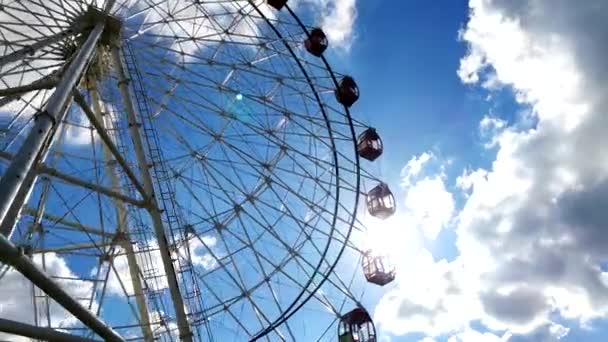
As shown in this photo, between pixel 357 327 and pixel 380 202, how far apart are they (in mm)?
5241

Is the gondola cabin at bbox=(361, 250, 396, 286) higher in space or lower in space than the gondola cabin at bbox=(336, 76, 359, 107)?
lower

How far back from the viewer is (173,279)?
46.2 feet

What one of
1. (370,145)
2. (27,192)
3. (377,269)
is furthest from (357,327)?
(27,192)

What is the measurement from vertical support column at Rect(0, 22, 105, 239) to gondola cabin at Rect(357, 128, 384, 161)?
1239cm

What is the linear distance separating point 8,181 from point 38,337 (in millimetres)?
2377

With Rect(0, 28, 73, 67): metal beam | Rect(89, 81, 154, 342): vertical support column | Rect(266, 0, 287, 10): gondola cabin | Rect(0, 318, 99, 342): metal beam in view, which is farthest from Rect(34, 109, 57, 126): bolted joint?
Rect(266, 0, 287, 10): gondola cabin

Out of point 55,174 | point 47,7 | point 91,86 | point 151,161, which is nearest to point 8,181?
point 55,174

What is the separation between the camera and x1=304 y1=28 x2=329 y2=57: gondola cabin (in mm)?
20953

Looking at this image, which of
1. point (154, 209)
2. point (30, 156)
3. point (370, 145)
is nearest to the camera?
point (30, 156)

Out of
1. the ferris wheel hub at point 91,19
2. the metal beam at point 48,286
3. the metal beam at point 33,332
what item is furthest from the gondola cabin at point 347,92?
the metal beam at point 33,332

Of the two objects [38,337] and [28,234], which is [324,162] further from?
[38,337]

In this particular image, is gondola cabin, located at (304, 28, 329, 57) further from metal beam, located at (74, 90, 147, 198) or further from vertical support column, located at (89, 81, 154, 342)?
metal beam, located at (74, 90, 147, 198)

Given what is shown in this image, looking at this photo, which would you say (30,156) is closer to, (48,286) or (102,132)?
(48,286)

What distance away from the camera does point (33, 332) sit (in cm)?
931
